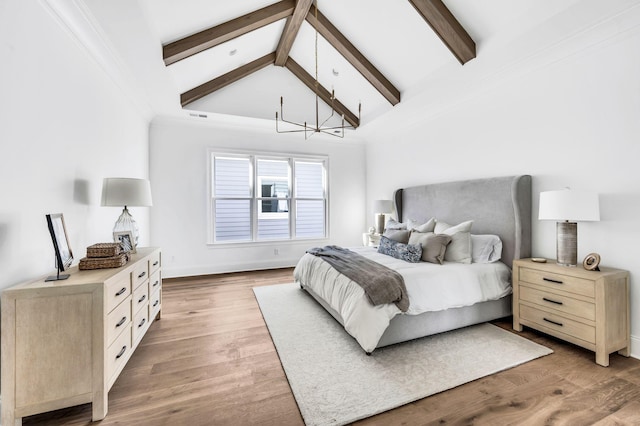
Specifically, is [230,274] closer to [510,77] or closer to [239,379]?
[239,379]

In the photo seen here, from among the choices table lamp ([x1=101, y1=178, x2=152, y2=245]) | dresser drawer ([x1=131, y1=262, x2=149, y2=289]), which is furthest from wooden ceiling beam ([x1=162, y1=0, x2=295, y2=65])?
dresser drawer ([x1=131, y1=262, x2=149, y2=289])

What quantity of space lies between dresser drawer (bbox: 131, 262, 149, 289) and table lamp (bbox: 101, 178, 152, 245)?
0.35 metres

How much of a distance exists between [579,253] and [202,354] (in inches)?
138

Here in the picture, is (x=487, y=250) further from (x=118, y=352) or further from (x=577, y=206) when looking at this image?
(x=118, y=352)

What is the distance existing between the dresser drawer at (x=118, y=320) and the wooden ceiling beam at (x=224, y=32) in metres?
2.60

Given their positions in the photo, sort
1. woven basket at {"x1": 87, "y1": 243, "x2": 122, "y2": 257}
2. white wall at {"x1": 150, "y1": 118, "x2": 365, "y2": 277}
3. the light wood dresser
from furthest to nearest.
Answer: white wall at {"x1": 150, "y1": 118, "x2": 365, "y2": 277}, woven basket at {"x1": 87, "y1": 243, "x2": 122, "y2": 257}, the light wood dresser

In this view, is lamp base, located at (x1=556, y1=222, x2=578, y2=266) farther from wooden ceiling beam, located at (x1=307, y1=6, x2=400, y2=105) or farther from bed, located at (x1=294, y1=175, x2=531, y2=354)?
wooden ceiling beam, located at (x1=307, y1=6, x2=400, y2=105)

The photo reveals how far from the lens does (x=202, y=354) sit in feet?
7.55

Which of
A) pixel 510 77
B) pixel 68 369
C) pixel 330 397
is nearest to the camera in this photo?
pixel 68 369

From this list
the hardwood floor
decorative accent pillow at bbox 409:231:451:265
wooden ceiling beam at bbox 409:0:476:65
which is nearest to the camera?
the hardwood floor

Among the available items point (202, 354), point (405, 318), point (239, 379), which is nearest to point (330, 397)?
point (239, 379)

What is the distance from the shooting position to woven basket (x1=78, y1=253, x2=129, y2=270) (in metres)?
1.88

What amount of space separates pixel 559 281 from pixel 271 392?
2.50 metres

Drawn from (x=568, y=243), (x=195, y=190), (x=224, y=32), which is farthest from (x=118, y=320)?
(x=568, y=243)
